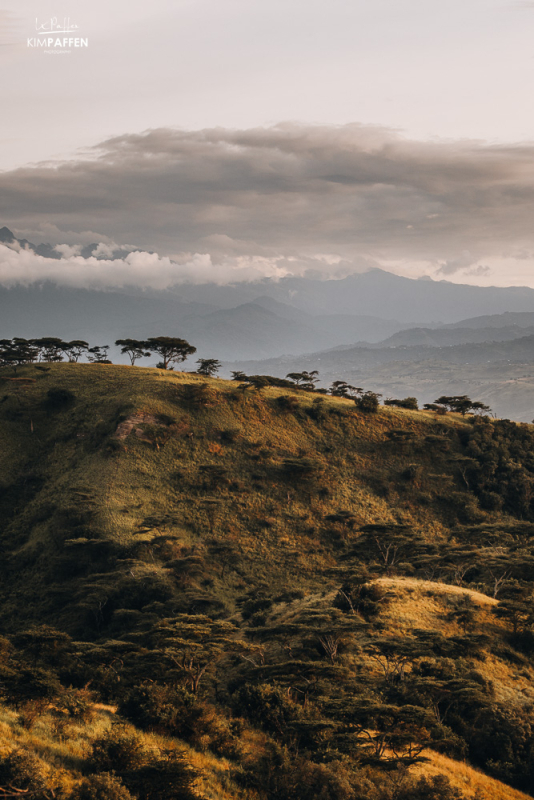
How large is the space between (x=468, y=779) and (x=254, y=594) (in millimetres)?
34250

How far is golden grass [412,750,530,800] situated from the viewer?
28766mm

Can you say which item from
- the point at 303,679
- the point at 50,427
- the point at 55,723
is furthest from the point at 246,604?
the point at 50,427

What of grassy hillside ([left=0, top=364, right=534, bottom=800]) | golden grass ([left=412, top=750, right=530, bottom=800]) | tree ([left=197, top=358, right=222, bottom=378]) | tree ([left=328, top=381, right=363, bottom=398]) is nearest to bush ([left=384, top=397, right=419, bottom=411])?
grassy hillside ([left=0, top=364, right=534, bottom=800])

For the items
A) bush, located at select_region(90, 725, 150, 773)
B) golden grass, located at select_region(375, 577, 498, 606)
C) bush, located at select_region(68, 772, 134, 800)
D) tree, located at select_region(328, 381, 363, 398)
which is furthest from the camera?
tree, located at select_region(328, 381, 363, 398)

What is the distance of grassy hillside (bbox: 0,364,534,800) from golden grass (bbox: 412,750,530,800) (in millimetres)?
245

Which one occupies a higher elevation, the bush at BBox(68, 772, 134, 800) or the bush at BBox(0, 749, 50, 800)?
the bush at BBox(0, 749, 50, 800)

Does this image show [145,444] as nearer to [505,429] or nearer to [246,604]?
[246,604]

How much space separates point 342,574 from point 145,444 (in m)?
39.3

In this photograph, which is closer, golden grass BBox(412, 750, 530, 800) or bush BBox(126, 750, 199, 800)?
bush BBox(126, 750, 199, 800)

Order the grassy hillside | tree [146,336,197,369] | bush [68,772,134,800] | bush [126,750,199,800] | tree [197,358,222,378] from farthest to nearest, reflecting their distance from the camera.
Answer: tree [197,358,222,378] → tree [146,336,197,369] → the grassy hillside → bush [126,750,199,800] → bush [68,772,134,800]

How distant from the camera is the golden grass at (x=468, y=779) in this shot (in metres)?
28.8

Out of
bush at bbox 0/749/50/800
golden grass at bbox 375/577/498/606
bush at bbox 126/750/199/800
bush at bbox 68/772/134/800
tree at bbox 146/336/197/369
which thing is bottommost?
golden grass at bbox 375/577/498/606

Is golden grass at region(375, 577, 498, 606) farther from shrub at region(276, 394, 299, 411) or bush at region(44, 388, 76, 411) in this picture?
bush at region(44, 388, 76, 411)

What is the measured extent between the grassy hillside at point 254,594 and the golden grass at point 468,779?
24 cm
